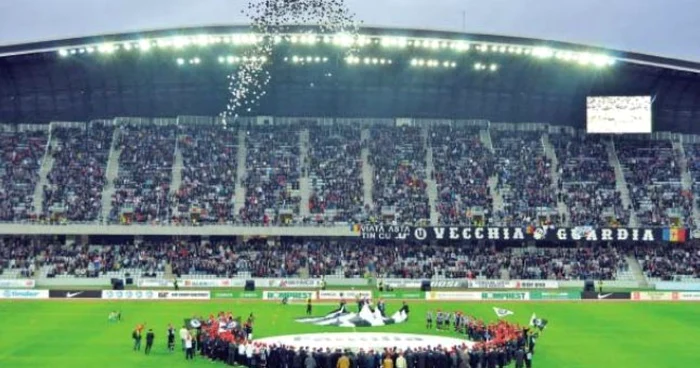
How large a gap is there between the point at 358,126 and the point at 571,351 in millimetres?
50038

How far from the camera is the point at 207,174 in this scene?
79.0 meters

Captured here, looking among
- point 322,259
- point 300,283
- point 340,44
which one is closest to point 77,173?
point 322,259

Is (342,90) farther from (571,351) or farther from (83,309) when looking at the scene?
(571,351)

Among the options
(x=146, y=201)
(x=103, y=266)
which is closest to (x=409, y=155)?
(x=146, y=201)

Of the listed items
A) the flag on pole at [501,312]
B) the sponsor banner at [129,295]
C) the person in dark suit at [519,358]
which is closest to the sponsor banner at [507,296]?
the flag on pole at [501,312]

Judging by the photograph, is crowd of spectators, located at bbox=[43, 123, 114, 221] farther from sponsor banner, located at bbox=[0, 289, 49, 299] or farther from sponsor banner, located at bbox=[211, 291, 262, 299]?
sponsor banner, located at bbox=[211, 291, 262, 299]

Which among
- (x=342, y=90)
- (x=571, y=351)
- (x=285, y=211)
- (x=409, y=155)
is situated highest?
(x=342, y=90)

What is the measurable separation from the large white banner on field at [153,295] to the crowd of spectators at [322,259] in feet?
27.7

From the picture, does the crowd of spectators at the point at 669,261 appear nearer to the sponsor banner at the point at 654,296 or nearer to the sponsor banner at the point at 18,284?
the sponsor banner at the point at 654,296

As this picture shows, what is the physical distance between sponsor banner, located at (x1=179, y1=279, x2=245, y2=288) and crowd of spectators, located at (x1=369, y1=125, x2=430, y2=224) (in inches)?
568

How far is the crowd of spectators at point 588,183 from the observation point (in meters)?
76.4

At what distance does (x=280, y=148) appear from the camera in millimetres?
83000

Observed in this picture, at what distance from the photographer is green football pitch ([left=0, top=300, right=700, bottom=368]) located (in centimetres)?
3712

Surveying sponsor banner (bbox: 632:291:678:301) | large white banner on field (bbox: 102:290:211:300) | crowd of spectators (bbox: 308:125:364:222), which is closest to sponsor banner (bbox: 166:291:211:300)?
large white banner on field (bbox: 102:290:211:300)
